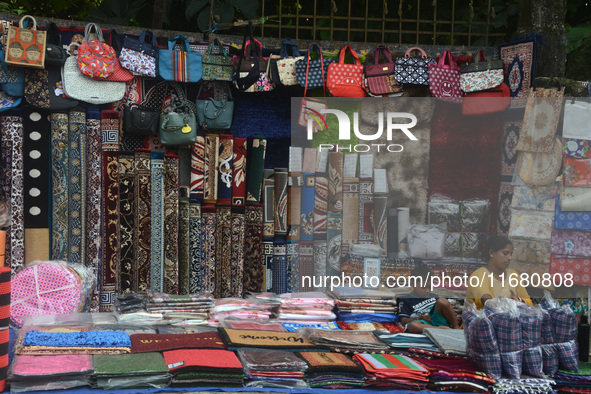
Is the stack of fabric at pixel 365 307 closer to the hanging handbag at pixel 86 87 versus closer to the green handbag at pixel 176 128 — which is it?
the green handbag at pixel 176 128

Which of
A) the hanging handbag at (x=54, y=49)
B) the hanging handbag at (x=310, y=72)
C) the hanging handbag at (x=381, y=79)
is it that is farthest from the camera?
the hanging handbag at (x=381, y=79)

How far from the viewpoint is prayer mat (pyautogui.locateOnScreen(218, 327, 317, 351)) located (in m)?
3.21

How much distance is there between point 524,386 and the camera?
116 inches

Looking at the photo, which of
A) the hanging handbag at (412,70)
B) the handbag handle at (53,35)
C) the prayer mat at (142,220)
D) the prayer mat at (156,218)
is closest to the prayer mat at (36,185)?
the handbag handle at (53,35)

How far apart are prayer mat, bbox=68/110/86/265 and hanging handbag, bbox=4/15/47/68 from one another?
1.38ft

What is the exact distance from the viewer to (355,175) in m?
5.31

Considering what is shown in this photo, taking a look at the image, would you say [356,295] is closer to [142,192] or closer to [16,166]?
[142,192]

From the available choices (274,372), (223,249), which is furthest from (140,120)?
(274,372)

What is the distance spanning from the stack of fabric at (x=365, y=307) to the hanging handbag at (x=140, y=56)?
2.05 metres

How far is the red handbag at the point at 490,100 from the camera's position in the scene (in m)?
5.20

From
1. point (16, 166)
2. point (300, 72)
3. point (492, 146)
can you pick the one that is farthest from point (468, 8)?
point (16, 166)

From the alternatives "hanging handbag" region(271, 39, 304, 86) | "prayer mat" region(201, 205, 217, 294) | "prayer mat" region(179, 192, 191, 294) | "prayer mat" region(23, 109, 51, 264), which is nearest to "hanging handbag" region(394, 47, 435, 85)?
"hanging handbag" region(271, 39, 304, 86)

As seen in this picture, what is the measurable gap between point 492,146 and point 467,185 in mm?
363

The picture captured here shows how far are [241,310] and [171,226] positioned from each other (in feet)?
3.48
